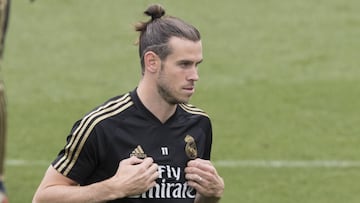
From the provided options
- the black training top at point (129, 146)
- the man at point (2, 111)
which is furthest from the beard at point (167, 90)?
the man at point (2, 111)

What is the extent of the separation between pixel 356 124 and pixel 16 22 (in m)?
5.63

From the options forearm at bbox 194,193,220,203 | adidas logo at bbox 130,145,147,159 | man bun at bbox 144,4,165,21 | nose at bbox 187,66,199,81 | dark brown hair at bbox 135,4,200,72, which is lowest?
forearm at bbox 194,193,220,203

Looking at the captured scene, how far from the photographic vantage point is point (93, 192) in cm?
627

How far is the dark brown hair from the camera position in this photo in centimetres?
649

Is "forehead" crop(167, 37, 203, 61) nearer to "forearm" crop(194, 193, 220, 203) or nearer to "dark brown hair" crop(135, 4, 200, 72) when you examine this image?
"dark brown hair" crop(135, 4, 200, 72)

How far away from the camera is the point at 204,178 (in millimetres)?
6391

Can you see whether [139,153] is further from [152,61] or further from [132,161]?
[152,61]

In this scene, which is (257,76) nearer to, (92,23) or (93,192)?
(92,23)

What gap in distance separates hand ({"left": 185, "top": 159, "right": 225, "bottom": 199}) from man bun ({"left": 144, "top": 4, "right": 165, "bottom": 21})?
0.89m

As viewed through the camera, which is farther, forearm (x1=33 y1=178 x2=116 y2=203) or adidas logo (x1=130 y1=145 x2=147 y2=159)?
adidas logo (x1=130 y1=145 x2=147 y2=159)

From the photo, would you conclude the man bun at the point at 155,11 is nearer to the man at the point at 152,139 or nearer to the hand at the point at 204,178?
the man at the point at 152,139

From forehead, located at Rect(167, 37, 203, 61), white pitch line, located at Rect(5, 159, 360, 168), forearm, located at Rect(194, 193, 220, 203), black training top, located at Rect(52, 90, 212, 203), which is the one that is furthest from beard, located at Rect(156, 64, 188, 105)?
white pitch line, located at Rect(5, 159, 360, 168)

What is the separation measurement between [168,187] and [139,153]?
0.84 feet

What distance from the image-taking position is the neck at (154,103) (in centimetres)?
660
